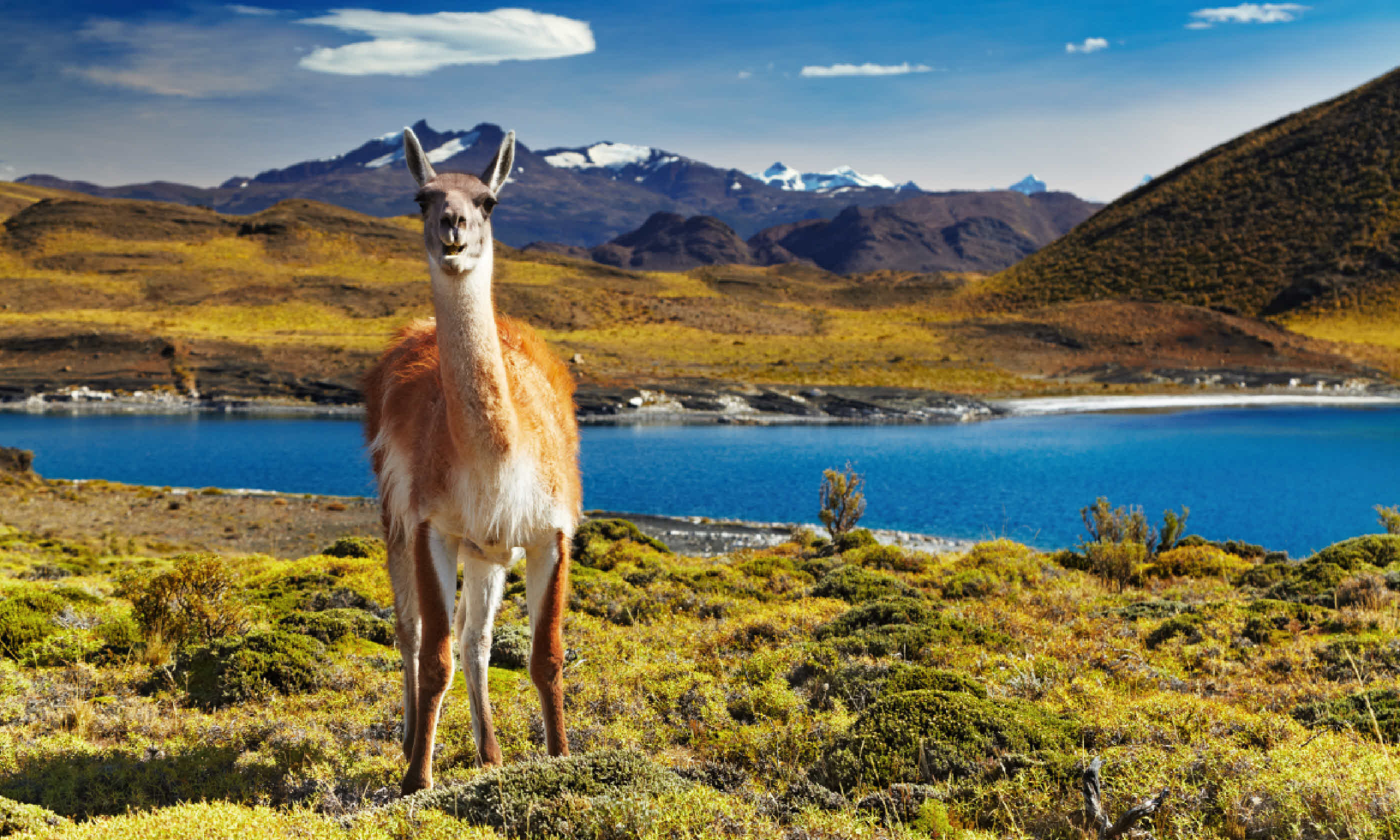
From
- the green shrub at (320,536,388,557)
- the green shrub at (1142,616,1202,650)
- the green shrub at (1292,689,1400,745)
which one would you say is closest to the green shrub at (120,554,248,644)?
the green shrub at (320,536,388,557)

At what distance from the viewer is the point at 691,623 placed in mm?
9836

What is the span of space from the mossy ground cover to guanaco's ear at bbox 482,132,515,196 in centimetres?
285

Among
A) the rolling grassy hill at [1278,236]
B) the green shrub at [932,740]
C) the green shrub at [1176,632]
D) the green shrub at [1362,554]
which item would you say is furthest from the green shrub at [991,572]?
the rolling grassy hill at [1278,236]

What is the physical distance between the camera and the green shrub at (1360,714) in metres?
5.34

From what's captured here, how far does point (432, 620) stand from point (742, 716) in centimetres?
290

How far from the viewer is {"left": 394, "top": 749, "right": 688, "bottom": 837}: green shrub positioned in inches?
158

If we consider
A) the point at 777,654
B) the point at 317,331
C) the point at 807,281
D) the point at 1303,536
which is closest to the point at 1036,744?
the point at 777,654

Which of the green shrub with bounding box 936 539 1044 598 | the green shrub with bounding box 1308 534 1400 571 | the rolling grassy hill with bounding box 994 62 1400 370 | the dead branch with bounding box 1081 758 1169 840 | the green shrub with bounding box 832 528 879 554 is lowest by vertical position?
the green shrub with bounding box 832 528 879 554

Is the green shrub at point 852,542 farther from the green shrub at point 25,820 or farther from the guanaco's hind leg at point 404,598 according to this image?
the green shrub at point 25,820

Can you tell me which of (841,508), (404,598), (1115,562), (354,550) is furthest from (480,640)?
(841,508)

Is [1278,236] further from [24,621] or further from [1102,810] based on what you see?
[24,621]

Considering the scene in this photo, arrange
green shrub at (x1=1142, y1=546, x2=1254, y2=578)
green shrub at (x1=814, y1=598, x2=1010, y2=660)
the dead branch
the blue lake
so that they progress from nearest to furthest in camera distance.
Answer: the dead branch
green shrub at (x1=814, y1=598, x2=1010, y2=660)
green shrub at (x1=1142, y1=546, x2=1254, y2=578)
the blue lake

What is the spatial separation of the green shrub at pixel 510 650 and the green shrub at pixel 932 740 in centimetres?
337

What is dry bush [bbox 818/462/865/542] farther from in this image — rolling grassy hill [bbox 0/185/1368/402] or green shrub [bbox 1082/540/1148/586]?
rolling grassy hill [bbox 0/185/1368/402]
